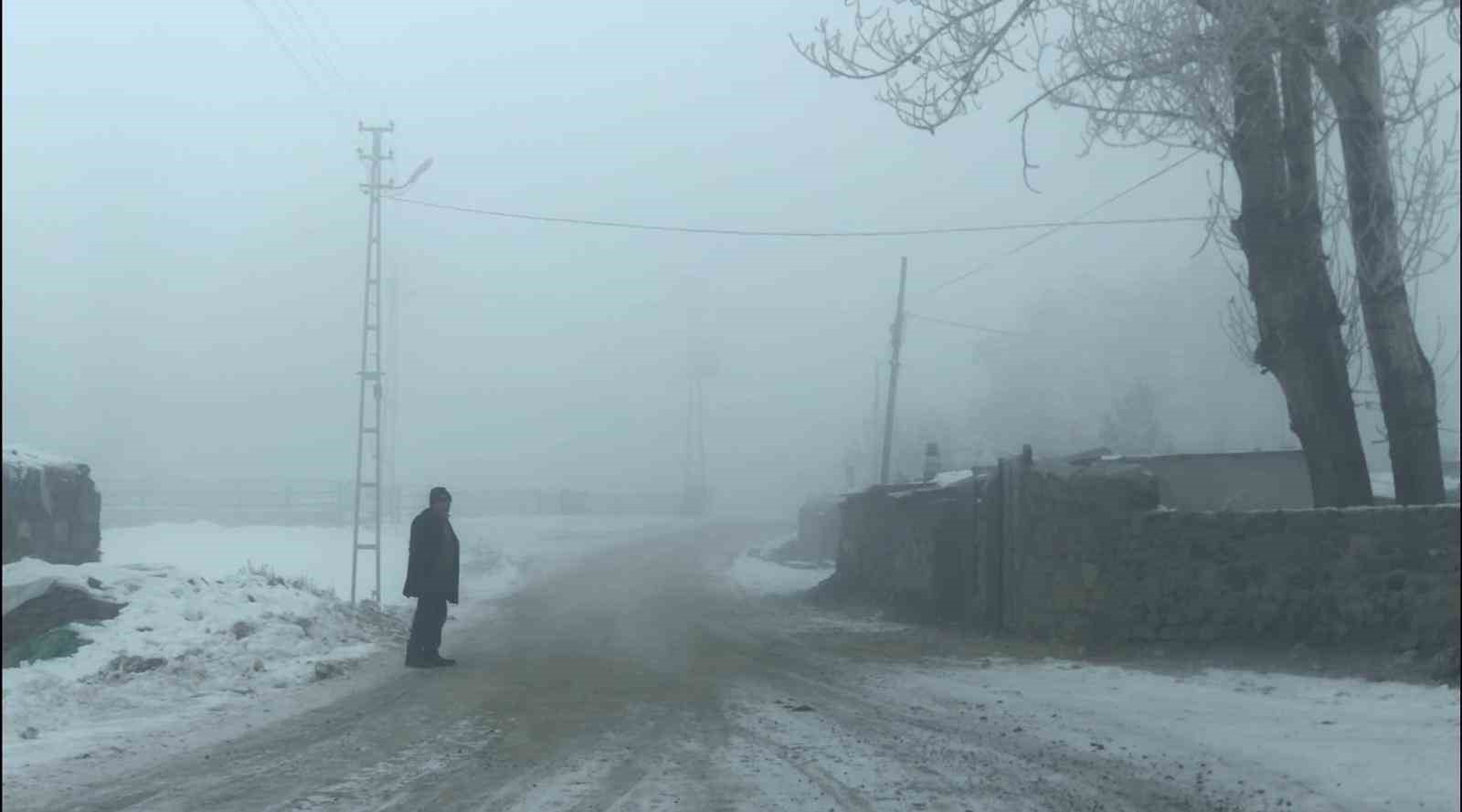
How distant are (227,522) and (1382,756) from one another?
10540mm

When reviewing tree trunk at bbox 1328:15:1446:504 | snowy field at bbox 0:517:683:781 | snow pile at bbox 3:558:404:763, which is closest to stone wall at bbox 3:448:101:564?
snowy field at bbox 0:517:683:781

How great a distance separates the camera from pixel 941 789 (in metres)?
7.32

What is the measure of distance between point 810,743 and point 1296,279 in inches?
279

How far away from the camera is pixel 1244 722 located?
26.8ft

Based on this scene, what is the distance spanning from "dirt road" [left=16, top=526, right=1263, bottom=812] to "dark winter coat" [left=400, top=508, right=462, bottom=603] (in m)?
0.81

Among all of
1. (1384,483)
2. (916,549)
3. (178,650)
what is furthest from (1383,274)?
(178,650)

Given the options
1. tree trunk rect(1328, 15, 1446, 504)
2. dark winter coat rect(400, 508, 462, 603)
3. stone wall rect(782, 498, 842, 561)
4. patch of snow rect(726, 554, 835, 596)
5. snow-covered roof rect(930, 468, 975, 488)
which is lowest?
patch of snow rect(726, 554, 835, 596)

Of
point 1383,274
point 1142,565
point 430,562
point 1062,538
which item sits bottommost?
point 430,562

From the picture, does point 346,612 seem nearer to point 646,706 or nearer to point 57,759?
point 646,706

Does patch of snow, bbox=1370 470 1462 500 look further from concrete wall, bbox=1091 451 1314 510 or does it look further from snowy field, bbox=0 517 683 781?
snowy field, bbox=0 517 683 781

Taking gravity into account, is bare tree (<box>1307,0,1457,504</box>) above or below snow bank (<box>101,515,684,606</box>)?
above

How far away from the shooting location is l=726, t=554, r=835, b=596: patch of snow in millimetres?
28109

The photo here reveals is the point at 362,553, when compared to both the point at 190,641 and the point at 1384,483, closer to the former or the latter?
the point at 190,641

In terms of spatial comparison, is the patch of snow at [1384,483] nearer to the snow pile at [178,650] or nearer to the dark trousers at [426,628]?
the dark trousers at [426,628]
